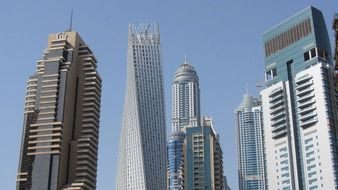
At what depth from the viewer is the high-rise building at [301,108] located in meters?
170

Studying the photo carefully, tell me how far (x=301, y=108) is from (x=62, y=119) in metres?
72.7

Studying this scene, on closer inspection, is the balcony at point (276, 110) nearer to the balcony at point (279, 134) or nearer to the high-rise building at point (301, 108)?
the high-rise building at point (301, 108)

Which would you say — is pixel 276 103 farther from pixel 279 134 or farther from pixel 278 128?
pixel 279 134

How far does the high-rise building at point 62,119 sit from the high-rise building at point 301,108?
5832cm

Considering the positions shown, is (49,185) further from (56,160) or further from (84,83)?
(84,83)

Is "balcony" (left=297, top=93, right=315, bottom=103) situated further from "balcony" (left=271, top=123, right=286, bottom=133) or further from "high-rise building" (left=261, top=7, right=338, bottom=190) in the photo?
"balcony" (left=271, top=123, right=286, bottom=133)

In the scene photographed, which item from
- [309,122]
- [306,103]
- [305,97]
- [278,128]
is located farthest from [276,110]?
[309,122]

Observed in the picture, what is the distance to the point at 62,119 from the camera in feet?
490

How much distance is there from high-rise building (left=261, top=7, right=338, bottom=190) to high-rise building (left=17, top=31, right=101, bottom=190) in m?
58.3

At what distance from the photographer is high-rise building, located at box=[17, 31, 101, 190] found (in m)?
144

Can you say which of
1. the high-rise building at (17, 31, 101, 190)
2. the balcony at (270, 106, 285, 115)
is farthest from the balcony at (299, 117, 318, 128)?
the high-rise building at (17, 31, 101, 190)

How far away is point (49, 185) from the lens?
14000 cm

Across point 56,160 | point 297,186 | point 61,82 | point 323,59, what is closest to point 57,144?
point 56,160

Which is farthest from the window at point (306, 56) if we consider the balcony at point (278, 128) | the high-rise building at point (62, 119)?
the high-rise building at point (62, 119)
